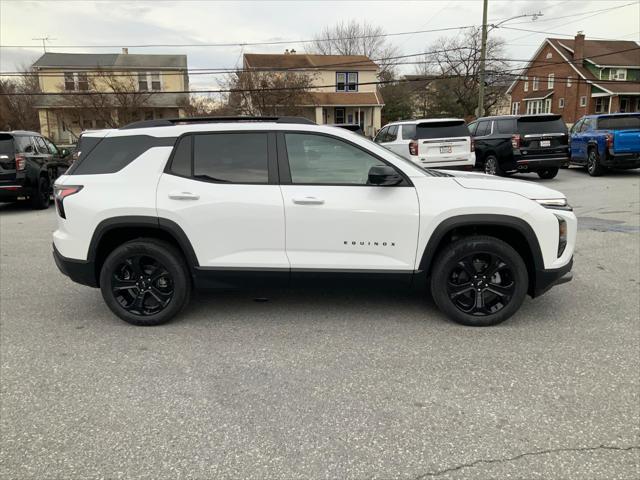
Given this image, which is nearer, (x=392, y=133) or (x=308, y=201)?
(x=308, y=201)

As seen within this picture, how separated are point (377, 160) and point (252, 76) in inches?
1159

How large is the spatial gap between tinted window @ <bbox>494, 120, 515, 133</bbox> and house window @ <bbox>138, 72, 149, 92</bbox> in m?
31.0

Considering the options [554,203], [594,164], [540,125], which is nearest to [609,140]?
[594,164]

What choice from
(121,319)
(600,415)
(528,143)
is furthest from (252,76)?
(600,415)

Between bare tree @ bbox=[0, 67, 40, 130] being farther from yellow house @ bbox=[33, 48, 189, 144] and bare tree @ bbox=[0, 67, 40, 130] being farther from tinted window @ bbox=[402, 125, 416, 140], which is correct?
tinted window @ bbox=[402, 125, 416, 140]

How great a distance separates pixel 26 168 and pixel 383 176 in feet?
32.8

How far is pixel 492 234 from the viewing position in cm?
427

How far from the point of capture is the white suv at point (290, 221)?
13.4 feet

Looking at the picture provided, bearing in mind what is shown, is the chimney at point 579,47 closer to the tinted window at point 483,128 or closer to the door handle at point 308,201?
→ the tinted window at point 483,128

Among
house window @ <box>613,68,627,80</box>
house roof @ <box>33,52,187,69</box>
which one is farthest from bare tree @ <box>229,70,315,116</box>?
house window @ <box>613,68,627,80</box>

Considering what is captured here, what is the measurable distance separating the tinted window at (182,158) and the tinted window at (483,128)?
1251 centimetres

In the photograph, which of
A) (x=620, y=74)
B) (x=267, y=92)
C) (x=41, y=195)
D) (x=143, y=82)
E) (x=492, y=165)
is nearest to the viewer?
(x=41, y=195)

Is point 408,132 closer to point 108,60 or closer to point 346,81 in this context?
point 346,81

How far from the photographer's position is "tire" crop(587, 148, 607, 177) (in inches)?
598
